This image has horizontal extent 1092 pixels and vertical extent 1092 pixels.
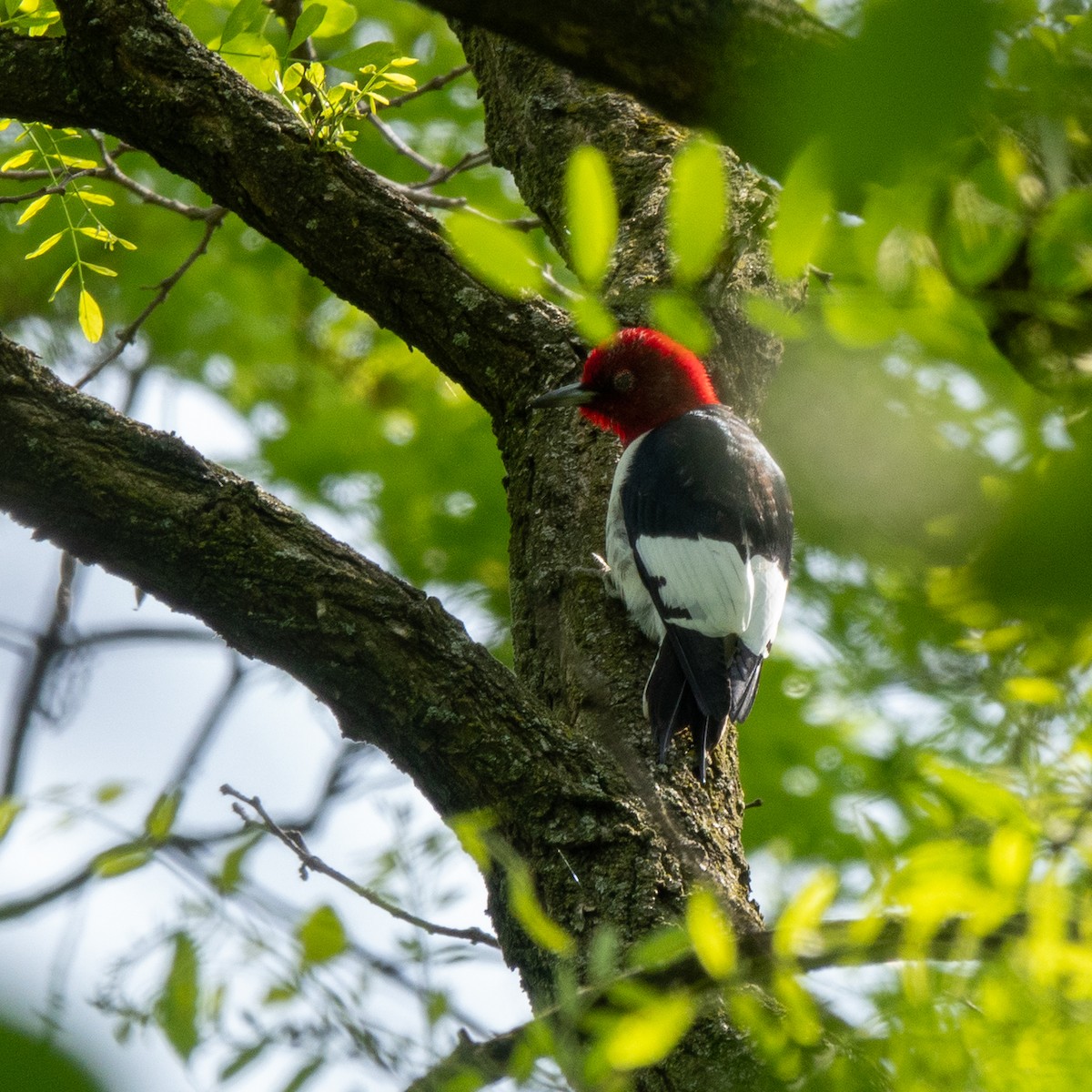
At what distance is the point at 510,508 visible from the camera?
10.4 feet

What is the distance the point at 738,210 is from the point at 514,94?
3.13 feet

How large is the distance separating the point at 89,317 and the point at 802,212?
97.7 inches

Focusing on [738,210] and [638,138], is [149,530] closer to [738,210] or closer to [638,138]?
[738,210]

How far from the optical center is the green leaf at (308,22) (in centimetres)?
286

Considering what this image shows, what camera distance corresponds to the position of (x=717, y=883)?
2193mm

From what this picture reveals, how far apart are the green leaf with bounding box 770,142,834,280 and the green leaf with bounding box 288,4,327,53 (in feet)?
7.20

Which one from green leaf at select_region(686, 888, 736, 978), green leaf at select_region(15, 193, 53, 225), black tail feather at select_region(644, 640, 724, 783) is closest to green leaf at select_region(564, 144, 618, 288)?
green leaf at select_region(686, 888, 736, 978)

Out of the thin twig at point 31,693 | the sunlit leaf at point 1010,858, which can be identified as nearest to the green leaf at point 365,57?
the sunlit leaf at point 1010,858

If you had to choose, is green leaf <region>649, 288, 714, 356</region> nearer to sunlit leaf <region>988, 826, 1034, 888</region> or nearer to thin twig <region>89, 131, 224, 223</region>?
sunlit leaf <region>988, 826, 1034, 888</region>

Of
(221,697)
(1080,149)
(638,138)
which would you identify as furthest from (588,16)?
(221,697)

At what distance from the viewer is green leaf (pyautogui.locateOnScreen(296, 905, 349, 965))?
4.40 feet

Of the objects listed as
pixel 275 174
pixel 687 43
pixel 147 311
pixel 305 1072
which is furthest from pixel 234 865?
pixel 147 311

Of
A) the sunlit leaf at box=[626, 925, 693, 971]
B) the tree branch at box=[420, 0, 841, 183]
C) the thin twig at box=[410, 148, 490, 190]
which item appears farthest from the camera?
the thin twig at box=[410, 148, 490, 190]

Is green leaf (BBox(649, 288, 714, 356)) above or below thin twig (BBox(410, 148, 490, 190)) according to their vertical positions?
below
